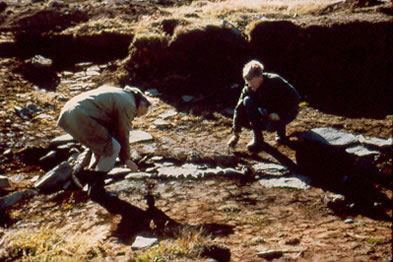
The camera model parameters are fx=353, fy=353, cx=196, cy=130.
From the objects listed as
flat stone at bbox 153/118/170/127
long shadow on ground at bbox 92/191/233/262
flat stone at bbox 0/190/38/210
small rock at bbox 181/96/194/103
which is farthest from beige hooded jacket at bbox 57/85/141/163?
small rock at bbox 181/96/194/103

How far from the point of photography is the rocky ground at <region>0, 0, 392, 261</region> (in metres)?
3.23

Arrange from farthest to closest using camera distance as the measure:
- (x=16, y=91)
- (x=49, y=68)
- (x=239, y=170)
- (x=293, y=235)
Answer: (x=49, y=68)
(x=16, y=91)
(x=239, y=170)
(x=293, y=235)

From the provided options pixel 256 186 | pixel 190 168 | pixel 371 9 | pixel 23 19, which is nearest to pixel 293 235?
pixel 256 186

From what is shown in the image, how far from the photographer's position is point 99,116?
413cm

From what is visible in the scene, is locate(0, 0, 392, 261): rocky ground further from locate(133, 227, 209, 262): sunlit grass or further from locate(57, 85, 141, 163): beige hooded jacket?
locate(57, 85, 141, 163): beige hooded jacket

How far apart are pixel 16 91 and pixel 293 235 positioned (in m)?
7.26

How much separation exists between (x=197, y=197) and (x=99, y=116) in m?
1.55

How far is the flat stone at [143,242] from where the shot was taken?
10.7 ft

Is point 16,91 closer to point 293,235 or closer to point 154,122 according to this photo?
point 154,122

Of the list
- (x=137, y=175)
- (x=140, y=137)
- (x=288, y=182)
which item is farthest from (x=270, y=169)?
(x=140, y=137)

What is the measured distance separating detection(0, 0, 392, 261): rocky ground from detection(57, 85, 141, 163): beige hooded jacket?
0.81 meters

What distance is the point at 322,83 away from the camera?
295 inches

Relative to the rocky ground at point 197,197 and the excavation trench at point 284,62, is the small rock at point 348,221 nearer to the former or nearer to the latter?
the rocky ground at point 197,197

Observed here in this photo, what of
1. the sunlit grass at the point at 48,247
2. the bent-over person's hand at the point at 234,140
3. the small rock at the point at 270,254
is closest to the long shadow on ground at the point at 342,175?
the bent-over person's hand at the point at 234,140
